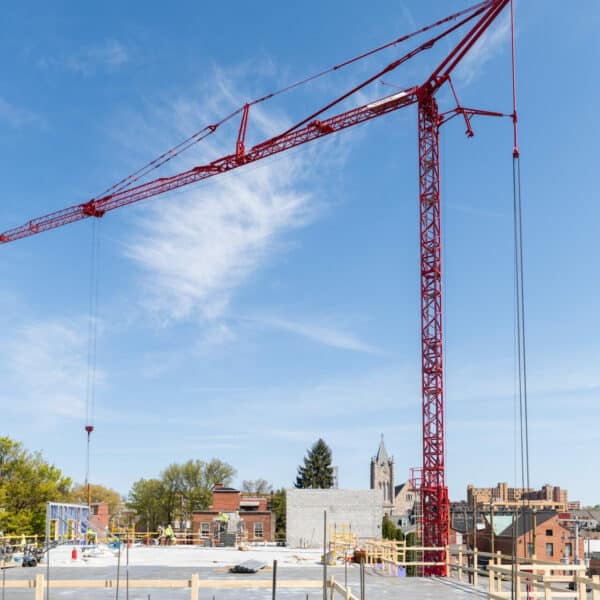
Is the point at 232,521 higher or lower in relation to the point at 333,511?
lower

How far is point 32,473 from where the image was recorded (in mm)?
59469

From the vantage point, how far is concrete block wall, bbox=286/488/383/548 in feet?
212

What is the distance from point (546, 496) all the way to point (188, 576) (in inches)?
4981

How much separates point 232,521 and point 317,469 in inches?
2489

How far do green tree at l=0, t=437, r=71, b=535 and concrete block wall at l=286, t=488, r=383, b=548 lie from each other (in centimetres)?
1936

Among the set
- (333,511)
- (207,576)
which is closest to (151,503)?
(333,511)

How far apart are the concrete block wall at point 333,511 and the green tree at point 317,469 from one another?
5271cm

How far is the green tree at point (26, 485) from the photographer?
5759cm

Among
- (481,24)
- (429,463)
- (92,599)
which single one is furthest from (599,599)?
(481,24)

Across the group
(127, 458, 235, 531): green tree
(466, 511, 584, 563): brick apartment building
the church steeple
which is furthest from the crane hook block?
the church steeple

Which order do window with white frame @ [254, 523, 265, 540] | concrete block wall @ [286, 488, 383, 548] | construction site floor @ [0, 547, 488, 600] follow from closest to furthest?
construction site floor @ [0, 547, 488, 600] < concrete block wall @ [286, 488, 383, 548] < window with white frame @ [254, 523, 265, 540]

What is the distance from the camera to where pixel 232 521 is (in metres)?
57.4

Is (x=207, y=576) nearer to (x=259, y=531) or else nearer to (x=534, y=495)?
(x=259, y=531)

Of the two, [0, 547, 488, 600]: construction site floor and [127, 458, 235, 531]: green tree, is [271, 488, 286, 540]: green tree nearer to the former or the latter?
[127, 458, 235, 531]: green tree
